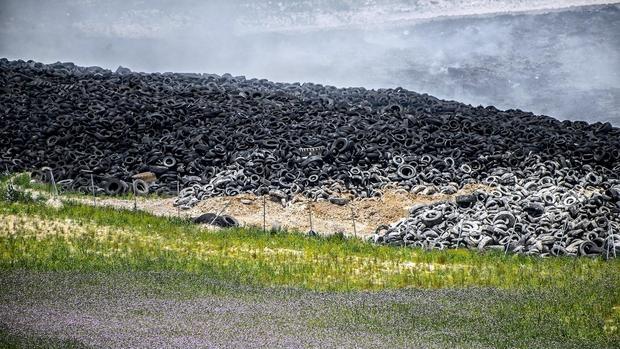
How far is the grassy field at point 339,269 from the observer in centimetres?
2158

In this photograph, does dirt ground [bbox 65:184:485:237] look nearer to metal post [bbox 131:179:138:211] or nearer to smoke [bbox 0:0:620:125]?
metal post [bbox 131:179:138:211]

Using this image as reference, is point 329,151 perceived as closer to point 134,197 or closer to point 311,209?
point 311,209

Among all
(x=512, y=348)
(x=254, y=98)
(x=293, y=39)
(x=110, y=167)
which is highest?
(x=293, y=39)

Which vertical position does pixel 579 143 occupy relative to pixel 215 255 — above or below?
above

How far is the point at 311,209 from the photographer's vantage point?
4125 centimetres

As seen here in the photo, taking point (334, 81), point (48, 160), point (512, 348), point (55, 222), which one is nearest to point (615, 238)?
point (512, 348)

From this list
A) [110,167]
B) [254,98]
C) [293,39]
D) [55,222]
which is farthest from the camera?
[293,39]

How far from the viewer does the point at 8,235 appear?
3138cm

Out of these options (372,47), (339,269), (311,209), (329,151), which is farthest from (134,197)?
(372,47)

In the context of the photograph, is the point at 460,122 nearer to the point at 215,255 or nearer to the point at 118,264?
the point at 215,255

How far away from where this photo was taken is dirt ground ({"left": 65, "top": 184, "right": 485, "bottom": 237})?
3962 centimetres

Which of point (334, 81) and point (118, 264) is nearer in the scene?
point (118, 264)

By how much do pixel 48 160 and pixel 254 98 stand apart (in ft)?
42.9

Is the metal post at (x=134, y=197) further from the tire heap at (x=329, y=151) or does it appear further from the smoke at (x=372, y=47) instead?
the smoke at (x=372, y=47)
